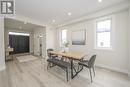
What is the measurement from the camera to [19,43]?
27.1ft

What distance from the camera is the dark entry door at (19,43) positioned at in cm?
779

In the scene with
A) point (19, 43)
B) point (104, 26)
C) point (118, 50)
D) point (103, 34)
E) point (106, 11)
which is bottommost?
point (118, 50)

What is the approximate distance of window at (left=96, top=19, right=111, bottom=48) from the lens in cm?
362

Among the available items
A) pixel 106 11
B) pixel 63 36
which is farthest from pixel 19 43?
pixel 106 11

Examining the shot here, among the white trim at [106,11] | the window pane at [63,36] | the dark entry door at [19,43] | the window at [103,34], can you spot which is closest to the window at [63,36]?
the window pane at [63,36]

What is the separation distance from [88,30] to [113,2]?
1653mm

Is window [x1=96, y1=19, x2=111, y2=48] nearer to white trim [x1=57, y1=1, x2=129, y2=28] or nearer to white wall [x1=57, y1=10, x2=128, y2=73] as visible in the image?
white wall [x1=57, y1=10, x2=128, y2=73]

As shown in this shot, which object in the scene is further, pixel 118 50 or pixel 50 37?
pixel 50 37

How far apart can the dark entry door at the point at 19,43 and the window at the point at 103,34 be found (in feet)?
24.5

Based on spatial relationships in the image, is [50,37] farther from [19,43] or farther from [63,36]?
[19,43]

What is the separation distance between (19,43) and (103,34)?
309 inches

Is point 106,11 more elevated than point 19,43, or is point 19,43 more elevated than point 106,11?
point 106,11

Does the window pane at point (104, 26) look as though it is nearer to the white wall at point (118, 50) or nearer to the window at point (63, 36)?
the white wall at point (118, 50)

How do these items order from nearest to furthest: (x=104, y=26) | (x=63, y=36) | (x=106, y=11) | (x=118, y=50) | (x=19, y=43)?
1. (x=118, y=50)
2. (x=106, y=11)
3. (x=104, y=26)
4. (x=63, y=36)
5. (x=19, y=43)
